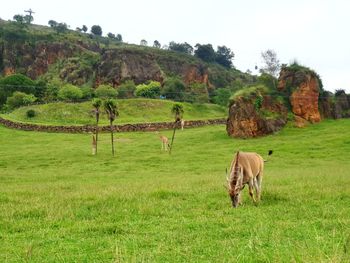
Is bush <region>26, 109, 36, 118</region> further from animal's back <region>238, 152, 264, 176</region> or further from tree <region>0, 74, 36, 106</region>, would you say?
animal's back <region>238, 152, 264, 176</region>

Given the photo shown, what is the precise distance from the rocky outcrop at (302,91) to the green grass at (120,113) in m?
25.9

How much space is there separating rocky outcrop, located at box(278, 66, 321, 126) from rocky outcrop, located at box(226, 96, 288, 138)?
12.2 ft

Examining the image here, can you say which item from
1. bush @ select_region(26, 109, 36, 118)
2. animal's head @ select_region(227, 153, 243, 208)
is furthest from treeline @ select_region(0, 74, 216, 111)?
animal's head @ select_region(227, 153, 243, 208)

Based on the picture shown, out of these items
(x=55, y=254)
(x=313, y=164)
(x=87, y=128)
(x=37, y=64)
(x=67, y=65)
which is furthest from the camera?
(x=37, y=64)

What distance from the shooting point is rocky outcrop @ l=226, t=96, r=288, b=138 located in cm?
5812

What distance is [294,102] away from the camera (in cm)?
6269

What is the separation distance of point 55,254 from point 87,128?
6628cm

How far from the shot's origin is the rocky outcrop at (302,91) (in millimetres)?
62531

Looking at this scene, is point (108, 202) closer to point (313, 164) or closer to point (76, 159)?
point (313, 164)

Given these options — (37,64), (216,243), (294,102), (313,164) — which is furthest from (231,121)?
(37,64)

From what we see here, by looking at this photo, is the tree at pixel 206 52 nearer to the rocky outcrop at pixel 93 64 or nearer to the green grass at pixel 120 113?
the rocky outcrop at pixel 93 64

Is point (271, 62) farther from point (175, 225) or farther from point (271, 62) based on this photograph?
point (175, 225)

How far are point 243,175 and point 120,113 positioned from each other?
7379cm

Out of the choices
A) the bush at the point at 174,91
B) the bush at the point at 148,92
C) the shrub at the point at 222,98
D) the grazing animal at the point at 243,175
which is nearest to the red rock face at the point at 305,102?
the grazing animal at the point at 243,175
